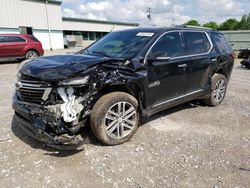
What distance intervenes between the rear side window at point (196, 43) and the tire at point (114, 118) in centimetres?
178

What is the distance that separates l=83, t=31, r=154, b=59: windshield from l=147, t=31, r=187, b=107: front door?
0.83ft

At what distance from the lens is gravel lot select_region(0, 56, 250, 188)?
272cm

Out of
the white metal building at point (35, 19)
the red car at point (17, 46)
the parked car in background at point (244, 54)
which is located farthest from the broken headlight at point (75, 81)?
the parked car in background at point (244, 54)

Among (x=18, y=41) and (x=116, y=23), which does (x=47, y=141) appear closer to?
(x=18, y=41)

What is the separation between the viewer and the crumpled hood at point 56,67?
9.72 feet

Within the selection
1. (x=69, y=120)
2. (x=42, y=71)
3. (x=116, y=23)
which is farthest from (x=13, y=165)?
(x=116, y=23)

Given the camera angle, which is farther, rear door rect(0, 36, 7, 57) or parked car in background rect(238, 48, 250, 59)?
parked car in background rect(238, 48, 250, 59)

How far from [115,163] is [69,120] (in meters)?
0.85

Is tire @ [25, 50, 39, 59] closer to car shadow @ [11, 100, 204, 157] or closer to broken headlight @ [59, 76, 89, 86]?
car shadow @ [11, 100, 204, 157]

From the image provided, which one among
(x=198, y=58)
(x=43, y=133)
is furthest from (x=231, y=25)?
(x=43, y=133)

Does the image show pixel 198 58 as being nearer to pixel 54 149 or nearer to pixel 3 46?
pixel 54 149

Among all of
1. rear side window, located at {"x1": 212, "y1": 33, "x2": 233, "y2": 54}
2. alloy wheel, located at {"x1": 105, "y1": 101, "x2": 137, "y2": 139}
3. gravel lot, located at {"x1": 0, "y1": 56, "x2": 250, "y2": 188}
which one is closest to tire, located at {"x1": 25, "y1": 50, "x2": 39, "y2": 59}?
gravel lot, located at {"x1": 0, "y1": 56, "x2": 250, "y2": 188}

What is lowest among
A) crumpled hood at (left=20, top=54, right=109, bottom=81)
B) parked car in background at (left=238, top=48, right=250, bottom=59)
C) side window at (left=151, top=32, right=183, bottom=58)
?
parked car in background at (left=238, top=48, right=250, bottom=59)

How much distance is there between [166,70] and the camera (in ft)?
13.0
